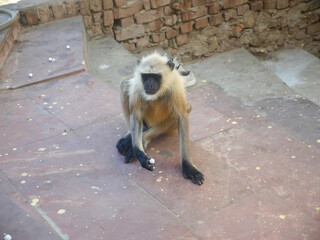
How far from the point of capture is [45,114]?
517 cm

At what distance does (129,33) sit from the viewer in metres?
7.79

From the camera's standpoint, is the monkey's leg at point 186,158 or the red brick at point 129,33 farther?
the red brick at point 129,33

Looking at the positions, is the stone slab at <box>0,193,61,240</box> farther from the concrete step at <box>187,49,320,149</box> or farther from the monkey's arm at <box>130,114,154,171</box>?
the concrete step at <box>187,49,320,149</box>

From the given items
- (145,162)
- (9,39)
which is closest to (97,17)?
(9,39)

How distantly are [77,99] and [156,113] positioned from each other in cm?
134

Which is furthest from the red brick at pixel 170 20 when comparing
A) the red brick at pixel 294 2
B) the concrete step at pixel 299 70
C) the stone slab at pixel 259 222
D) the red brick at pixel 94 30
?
the stone slab at pixel 259 222

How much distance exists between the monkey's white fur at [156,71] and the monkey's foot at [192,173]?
0.65m

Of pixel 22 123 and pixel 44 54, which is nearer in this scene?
pixel 22 123

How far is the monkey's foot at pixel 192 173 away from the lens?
4.05 m

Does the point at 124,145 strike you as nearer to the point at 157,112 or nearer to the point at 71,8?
the point at 157,112

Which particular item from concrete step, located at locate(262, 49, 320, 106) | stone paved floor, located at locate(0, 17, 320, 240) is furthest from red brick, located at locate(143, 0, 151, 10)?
stone paved floor, located at locate(0, 17, 320, 240)

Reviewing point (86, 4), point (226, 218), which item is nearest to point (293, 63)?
point (86, 4)

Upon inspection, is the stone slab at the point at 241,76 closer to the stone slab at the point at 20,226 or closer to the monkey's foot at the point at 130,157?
the monkey's foot at the point at 130,157

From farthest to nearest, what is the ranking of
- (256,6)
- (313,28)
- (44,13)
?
(313,28) < (256,6) < (44,13)
